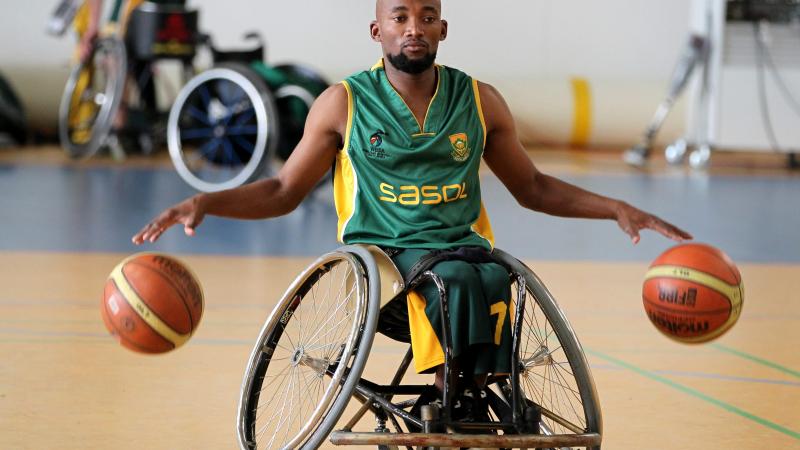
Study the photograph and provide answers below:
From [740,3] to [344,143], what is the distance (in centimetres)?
696

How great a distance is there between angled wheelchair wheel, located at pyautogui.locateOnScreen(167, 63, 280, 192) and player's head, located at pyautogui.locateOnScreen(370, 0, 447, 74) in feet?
12.5

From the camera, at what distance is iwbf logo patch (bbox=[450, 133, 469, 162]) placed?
238cm

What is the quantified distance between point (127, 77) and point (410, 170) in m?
6.17

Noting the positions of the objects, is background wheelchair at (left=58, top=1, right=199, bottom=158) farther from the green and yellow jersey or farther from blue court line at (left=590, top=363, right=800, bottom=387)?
the green and yellow jersey

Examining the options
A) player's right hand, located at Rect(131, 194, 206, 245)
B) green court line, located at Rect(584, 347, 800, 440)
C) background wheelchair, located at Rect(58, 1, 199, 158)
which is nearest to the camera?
player's right hand, located at Rect(131, 194, 206, 245)

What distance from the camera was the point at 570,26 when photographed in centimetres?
1088

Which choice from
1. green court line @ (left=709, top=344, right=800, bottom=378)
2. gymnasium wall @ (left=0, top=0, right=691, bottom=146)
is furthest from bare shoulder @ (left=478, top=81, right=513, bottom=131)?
gymnasium wall @ (left=0, top=0, right=691, bottom=146)

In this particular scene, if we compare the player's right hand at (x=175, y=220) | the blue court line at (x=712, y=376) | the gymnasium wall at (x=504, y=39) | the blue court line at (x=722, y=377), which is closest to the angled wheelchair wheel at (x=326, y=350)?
the player's right hand at (x=175, y=220)

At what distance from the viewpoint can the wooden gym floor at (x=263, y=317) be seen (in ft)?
9.39

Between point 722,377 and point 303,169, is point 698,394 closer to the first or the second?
point 722,377

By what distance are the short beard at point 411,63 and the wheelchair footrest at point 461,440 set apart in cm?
72

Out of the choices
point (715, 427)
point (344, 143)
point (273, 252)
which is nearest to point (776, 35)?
point (273, 252)

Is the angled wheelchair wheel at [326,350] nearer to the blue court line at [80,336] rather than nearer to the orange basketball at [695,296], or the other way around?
the orange basketball at [695,296]

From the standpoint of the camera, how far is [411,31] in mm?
2352
